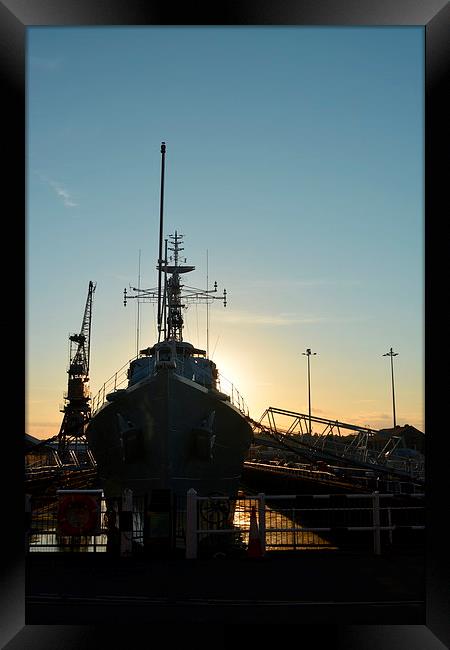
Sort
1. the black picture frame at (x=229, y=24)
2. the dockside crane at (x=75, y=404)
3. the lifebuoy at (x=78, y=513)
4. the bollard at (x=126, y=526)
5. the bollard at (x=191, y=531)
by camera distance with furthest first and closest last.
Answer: the dockside crane at (x=75, y=404) → the lifebuoy at (x=78, y=513) → the bollard at (x=126, y=526) → the bollard at (x=191, y=531) → the black picture frame at (x=229, y=24)

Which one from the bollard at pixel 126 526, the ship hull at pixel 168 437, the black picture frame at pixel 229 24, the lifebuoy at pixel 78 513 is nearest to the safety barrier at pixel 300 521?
the bollard at pixel 126 526

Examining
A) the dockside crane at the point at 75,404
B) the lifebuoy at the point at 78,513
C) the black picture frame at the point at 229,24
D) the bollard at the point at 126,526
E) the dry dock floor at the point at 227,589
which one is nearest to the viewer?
the black picture frame at the point at 229,24

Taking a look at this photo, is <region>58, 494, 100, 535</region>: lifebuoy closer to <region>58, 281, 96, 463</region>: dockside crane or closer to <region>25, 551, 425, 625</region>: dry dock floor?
<region>25, 551, 425, 625</region>: dry dock floor

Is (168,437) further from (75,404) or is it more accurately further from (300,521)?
(75,404)

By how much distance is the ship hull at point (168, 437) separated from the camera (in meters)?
21.7

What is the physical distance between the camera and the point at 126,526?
37.5ft

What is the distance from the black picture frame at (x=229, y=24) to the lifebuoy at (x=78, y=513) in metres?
5.79

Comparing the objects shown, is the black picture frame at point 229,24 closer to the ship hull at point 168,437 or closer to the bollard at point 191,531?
the bollard at point 191,531

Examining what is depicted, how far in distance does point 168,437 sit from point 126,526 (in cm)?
1004

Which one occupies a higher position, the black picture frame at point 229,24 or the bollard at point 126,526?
the black picture frame at point 229,24

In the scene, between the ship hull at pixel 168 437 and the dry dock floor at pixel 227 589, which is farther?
the ship hull at pixel 168 437

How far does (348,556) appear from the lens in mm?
11414
